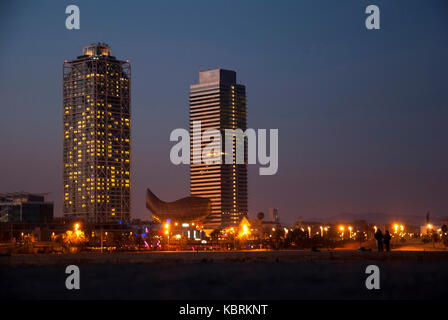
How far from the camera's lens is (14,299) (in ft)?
87.1

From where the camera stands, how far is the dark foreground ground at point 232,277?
89.0ft

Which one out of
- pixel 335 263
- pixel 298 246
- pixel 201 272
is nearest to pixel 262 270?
pixel 201 272

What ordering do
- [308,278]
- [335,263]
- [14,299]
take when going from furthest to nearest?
[335,263] < [308,278] < [14,299]

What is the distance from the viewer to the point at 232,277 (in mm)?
32875

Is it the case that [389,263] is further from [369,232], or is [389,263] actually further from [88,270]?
[369,232]

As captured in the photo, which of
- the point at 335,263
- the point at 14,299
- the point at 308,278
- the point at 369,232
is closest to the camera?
the point at 14,299

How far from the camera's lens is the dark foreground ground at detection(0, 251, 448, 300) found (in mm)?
27141

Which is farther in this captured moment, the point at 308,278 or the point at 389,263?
the point at 389,263
